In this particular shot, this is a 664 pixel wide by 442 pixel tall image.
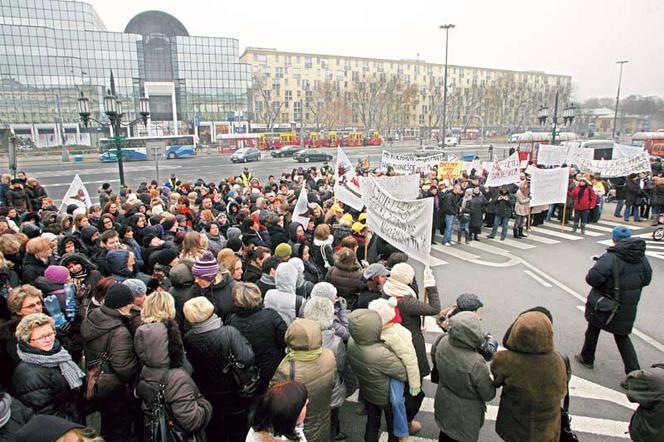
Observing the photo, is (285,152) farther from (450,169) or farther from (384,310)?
(384,310)

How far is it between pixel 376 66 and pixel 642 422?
119 m

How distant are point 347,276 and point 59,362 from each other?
10.0 ft

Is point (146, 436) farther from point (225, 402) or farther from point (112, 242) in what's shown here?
point (112, 242)

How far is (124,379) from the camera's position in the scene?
3383 mm

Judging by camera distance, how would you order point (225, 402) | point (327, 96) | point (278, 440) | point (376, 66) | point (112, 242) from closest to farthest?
point (278, 440)
point (225, 402)
point (112, 242)
point (327, 96)
point (376, 66)

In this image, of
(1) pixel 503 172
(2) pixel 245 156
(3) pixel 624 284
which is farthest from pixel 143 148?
(3) pixel 624 284

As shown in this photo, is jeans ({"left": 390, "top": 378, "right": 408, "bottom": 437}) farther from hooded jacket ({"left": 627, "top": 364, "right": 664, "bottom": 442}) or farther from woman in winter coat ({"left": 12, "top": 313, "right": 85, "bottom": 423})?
woman in winter coat ({"left": 12, "top": 313, "right": 85, "bottom": 423})

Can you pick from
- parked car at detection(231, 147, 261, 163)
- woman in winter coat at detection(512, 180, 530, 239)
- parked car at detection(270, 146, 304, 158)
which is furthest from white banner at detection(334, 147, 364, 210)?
parked car at detection(270, 146, 304, 158)

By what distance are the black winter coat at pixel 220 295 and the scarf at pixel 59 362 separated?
1314 millimetres

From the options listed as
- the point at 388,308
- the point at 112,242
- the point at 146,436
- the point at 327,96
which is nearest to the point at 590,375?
the point at 388,308

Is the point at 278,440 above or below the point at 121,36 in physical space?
below

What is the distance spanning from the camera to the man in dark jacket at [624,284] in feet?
16.7

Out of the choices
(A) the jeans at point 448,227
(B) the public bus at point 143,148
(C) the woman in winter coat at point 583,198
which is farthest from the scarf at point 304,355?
(B) the public bus at point 143,148

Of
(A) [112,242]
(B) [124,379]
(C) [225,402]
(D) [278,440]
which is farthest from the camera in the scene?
(A) [112,242]
